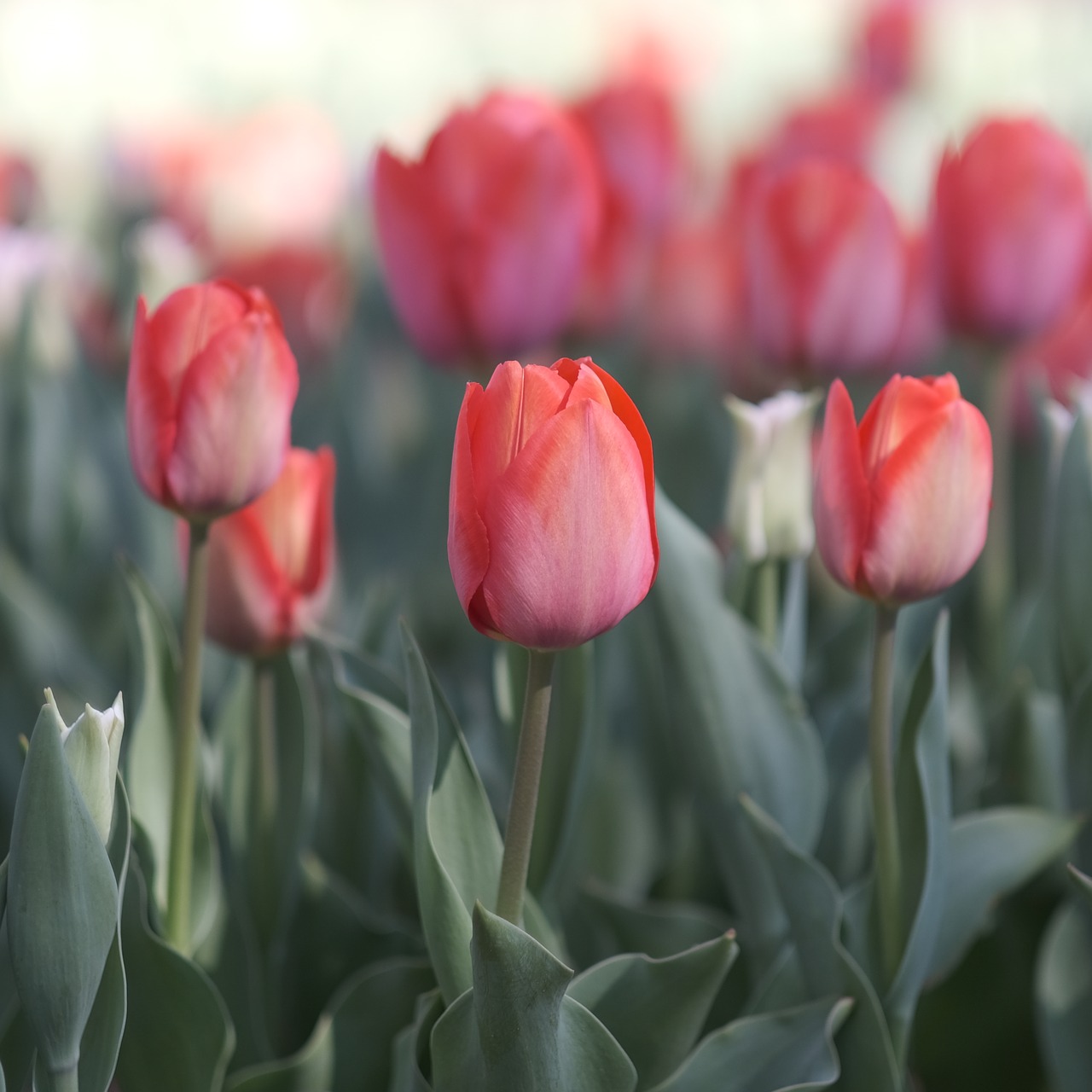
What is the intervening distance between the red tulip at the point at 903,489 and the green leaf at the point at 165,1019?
290 millimetres

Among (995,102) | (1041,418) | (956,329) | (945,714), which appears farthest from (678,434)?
(995,102)

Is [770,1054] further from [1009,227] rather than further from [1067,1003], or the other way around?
[1009,227]

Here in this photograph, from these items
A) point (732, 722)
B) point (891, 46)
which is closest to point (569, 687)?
point (732, 722)

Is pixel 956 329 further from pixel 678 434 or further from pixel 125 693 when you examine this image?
pixel 125 693

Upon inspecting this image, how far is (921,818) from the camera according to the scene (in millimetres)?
542

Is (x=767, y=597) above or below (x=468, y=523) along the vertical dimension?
below

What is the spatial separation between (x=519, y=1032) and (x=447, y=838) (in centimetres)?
8

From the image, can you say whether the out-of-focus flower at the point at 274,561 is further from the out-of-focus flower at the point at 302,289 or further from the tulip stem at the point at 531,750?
the out-of-focus flower at the point at 302,289

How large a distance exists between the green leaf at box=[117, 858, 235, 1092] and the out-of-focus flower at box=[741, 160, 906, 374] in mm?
497

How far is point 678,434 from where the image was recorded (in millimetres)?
1183

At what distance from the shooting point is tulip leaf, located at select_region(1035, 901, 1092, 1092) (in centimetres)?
63

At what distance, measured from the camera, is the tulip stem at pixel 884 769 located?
0.51 meters

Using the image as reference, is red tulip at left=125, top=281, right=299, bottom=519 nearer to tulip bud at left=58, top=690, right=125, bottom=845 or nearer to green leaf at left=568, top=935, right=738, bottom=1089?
tulip bud at left=58, top=690, right=125, bottom=845

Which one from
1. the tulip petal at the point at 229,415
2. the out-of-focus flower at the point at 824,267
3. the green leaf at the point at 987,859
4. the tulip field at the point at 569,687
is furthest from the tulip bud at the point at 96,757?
the out-of-focus flower at the point at 824,267
